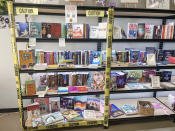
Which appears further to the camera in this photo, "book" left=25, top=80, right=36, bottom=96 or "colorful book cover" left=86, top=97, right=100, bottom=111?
"colorful book cover" left=86, top=97, right=100, bottom=111

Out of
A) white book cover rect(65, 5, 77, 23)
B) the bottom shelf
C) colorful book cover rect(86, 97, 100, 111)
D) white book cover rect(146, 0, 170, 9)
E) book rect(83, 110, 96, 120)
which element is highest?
white book cover rect(146, 0, 170, 9)

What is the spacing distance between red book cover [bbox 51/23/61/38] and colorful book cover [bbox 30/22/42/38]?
0.18 metres

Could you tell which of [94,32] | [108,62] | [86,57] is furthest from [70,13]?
[108,62]

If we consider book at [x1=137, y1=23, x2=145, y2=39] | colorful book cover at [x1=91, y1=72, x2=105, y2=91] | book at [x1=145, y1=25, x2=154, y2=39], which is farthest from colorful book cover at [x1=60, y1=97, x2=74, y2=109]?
book at [x1=145, y1=25, x2=154, y2=39]

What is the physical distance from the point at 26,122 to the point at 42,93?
553mm

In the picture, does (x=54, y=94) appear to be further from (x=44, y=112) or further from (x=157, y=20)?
(x=157, y=20)

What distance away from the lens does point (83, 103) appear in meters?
2.50

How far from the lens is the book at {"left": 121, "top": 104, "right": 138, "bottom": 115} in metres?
2.44

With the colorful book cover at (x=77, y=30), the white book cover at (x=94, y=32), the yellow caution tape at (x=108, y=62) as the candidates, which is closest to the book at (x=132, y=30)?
the yellow caution tape at (x=108, y=62)

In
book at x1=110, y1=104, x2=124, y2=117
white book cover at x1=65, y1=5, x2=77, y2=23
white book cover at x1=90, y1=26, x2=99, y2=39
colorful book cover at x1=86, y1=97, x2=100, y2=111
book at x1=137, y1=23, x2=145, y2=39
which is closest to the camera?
white book cover at x1=65, y1=5, x2=77, y2=23

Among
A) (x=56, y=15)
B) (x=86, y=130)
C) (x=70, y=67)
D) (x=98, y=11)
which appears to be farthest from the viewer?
(x=56, y=15)

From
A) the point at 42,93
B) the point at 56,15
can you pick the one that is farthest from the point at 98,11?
the point at 42,93

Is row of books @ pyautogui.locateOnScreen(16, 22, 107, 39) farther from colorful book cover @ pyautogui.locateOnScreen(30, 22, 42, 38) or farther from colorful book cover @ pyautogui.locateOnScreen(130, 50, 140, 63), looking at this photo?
colorful book cover @ pyautogui.locateOnScreen(130, 50, 140, 63)

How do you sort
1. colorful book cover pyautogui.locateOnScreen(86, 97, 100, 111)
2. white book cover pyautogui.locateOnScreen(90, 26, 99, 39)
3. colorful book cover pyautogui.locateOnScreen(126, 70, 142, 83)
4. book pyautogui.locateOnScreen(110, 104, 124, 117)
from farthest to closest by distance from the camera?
colorful book cover pyautogui.locateOnScreen(126, 70, 142, 83) < colorful book cover pyautogui.locateOnScreen(86, 97, 100, 111) < book pyautogui.locateOnScreen(110, 104, 124, 117) < white book cover pyautogui.locateOnScreen(90, 26, 99, 39)
